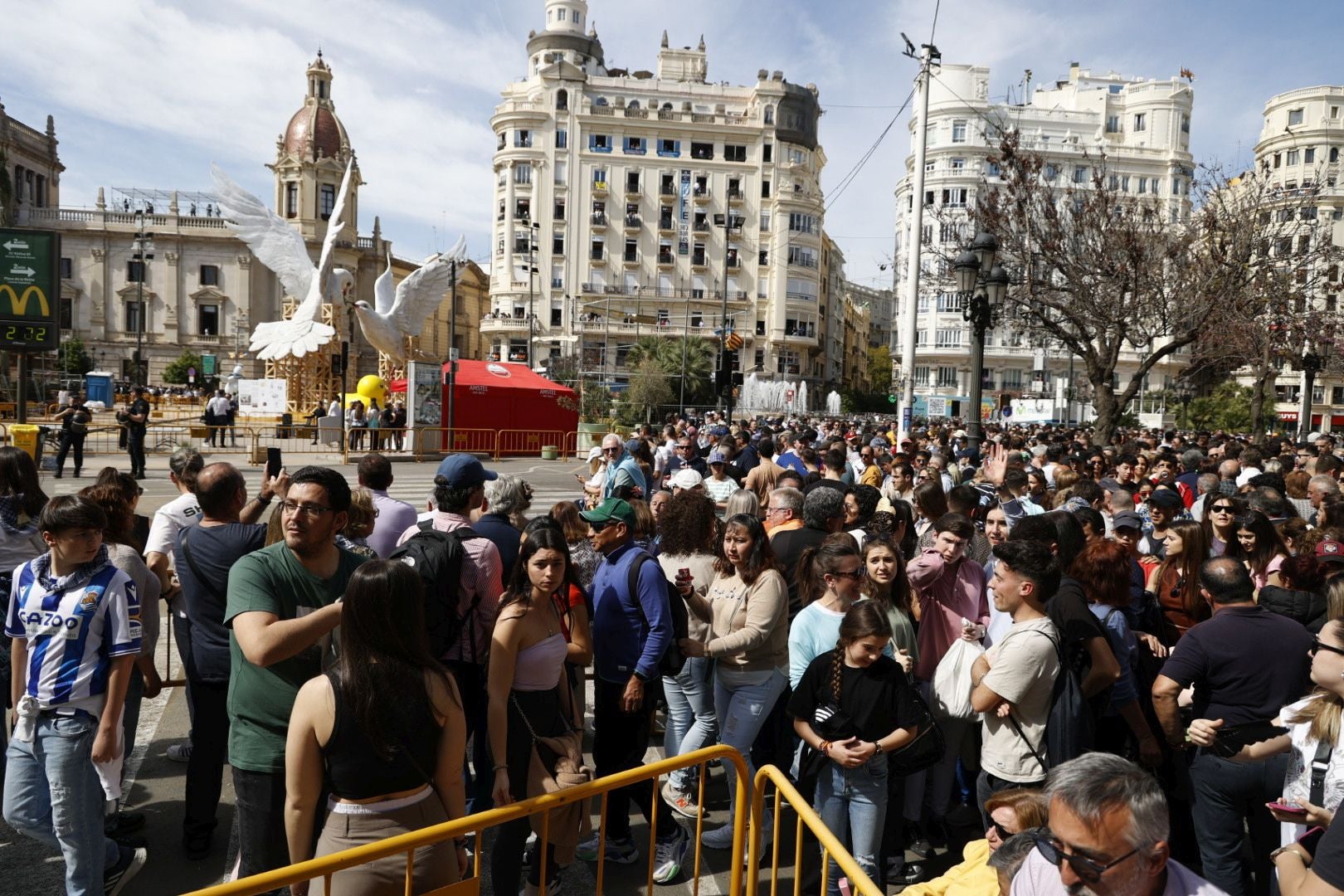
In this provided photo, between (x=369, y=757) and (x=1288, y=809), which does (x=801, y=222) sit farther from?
(x=369, y=757)

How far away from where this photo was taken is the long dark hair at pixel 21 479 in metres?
4.30

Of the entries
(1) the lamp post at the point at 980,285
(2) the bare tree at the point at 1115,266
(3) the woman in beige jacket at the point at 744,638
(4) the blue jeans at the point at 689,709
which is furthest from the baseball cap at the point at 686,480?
(2) the bare tree at the point at 1115,266

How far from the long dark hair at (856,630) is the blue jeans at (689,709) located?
100 cm

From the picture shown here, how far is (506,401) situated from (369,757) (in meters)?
23.3

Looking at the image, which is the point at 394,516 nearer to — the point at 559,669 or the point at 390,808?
the point at 559,669

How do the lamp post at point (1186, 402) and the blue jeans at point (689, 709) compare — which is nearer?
the blue jeans at point (689, 709)

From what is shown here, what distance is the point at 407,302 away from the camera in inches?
1216

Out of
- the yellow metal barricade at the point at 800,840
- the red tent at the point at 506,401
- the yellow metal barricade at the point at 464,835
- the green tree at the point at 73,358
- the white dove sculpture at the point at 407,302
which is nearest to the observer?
the yellow metal barricade at the point at 464,835

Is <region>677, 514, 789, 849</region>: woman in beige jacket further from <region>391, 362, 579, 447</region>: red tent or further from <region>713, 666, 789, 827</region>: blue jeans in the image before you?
<region>391, 362, 579, 447</region>: red tent

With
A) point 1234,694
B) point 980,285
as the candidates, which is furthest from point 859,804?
point 980,285

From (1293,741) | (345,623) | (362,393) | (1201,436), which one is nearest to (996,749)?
(1293,741)

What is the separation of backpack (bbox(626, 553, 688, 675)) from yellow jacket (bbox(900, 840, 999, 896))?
1.59 m

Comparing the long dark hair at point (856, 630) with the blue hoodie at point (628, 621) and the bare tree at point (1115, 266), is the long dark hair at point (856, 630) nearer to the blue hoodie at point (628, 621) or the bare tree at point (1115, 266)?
the blue hoodie at point (628, 621)

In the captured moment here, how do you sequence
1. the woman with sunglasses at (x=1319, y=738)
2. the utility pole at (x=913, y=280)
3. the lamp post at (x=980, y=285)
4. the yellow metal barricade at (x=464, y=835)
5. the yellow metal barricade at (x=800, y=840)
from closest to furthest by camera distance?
the yellow metal barricade at (x=464, y=835) → the yellow metal barricade at (x=800, y=840) → the woman with sunglasses at (x=1319, y=738) → the lamp post at (x=980, y=285) → the utility pole at (x=913, y=280)
